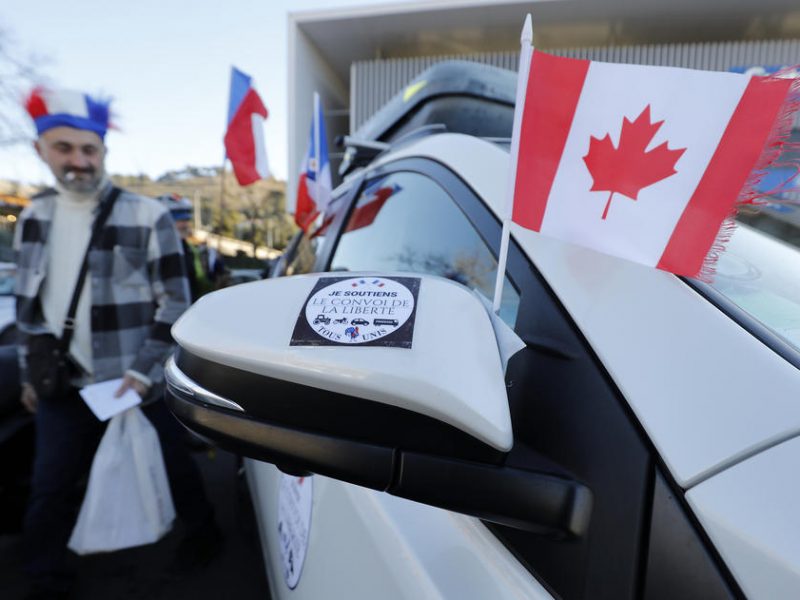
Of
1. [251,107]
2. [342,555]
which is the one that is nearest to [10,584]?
[342,555]

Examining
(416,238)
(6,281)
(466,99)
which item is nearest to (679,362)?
(416,238)

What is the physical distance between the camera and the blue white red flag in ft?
8.14

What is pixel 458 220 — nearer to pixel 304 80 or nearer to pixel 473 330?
pixel 473 330

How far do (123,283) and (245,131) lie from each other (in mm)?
2610

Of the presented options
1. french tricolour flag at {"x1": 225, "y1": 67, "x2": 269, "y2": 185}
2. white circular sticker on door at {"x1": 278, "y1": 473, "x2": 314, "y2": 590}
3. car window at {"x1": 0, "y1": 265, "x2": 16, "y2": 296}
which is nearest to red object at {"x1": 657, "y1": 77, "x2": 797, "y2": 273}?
white circular sticker on door at {"x1": 278, "y1": 473, "x2": 314, "y2": 590}

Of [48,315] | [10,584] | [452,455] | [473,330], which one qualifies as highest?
[473,330]

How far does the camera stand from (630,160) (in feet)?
2.14

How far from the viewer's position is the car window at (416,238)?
0.91 m

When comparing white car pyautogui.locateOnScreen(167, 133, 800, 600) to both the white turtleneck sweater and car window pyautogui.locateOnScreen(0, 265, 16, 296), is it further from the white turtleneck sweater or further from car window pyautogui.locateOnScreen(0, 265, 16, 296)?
car window pyautogui.locateOnScreen(0, 265, 16, 296)

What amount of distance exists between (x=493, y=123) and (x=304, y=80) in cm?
1298

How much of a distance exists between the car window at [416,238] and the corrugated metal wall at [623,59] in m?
10.7

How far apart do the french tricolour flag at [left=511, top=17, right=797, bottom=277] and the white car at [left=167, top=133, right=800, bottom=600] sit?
0.17 ft

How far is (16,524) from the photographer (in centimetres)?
234

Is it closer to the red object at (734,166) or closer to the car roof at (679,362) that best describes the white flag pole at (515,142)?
the car roof at (679,362)
